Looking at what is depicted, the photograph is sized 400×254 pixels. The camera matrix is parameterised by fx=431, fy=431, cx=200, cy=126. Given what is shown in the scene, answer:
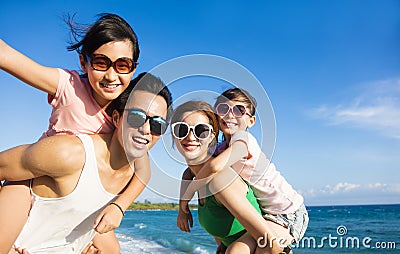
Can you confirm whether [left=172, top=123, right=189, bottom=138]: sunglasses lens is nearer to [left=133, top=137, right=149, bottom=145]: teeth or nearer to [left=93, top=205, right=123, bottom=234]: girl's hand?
[left=133, top=137, right=149, bottom=145]: teeth

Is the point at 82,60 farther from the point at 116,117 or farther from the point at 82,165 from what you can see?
the point at 82,165

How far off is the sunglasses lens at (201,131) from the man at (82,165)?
243 millimetres

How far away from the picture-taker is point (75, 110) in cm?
306

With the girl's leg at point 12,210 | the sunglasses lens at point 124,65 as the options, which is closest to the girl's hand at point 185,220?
the girl's leg at point 12,210

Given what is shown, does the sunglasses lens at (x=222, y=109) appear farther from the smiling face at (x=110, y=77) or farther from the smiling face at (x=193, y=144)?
the smiling face at (x=110, y=77)

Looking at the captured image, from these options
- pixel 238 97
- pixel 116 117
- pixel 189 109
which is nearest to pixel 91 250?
pixel 116 117

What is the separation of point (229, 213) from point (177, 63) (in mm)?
1326

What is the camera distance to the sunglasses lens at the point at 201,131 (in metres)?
3.14

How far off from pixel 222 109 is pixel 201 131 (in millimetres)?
537

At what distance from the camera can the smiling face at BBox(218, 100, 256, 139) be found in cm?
363

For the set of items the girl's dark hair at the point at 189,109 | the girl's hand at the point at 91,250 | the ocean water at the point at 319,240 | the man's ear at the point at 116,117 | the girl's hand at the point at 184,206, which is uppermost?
the ocean water at the point at 319,240

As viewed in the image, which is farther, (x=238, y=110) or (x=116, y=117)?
(x=238, y=110)

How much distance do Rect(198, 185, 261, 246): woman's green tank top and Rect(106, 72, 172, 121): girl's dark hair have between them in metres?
0.82

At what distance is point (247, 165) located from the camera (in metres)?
3.47
